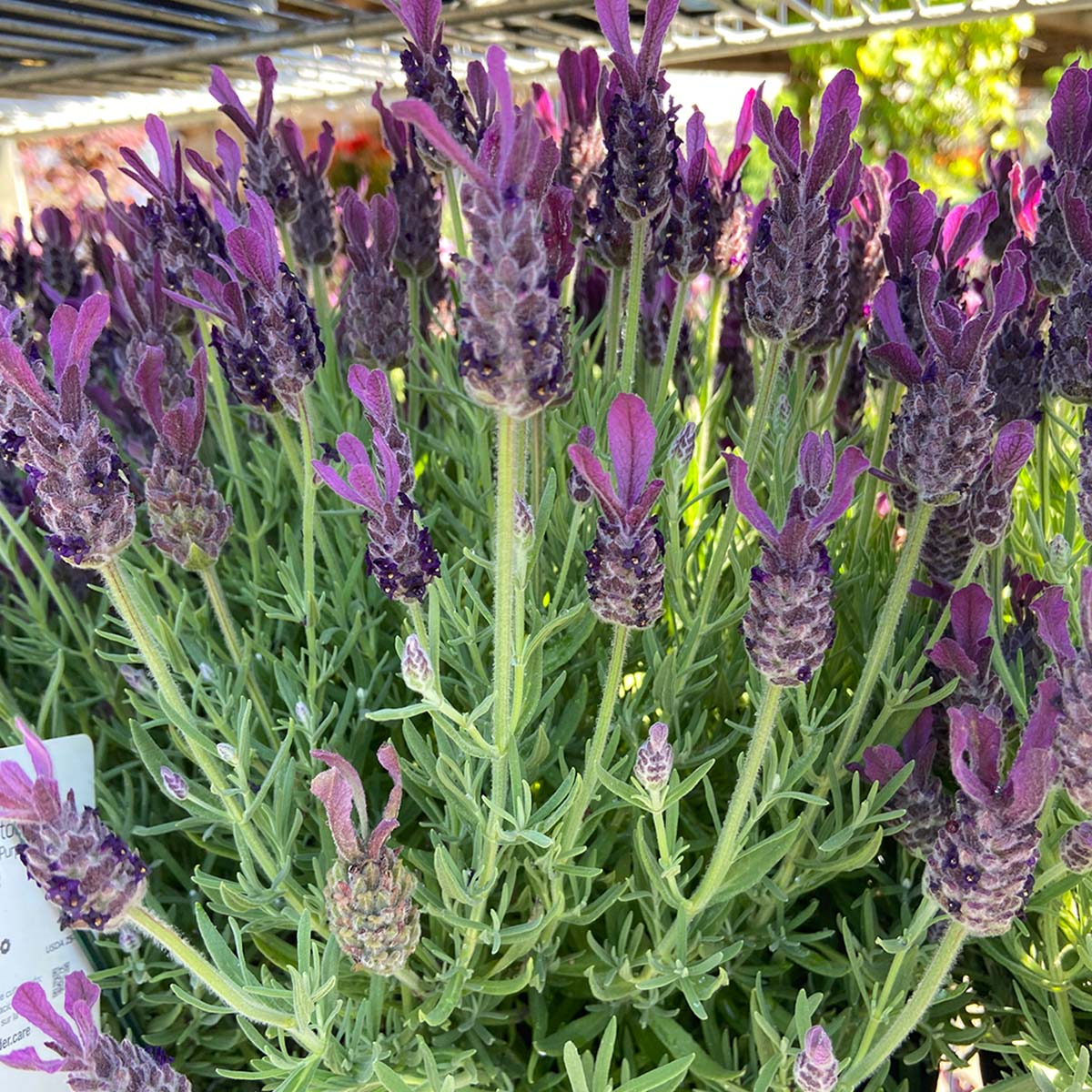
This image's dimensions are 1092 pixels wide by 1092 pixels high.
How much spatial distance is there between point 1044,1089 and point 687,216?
59 cm

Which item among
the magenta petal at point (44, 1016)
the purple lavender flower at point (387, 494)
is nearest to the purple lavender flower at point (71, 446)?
the purple lavender flower at point (387, 494)

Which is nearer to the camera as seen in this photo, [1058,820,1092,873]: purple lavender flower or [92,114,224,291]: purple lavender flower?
[1058,820,1092,873]: purple lavender flower

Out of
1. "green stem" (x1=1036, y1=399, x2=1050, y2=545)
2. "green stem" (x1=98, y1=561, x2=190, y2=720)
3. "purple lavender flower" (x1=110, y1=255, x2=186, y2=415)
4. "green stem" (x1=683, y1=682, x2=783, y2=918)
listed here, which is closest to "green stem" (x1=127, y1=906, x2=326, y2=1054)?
"green stem" (x1=98, y1=561, x2=190, y2=720)

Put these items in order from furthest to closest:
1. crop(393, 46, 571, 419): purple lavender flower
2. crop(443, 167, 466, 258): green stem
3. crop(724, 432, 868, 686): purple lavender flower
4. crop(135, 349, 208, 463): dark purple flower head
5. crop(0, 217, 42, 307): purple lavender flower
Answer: crop(0, 217, 42, 307): purple lavender flower
crop(443, 167, 466, 258): green stem
crop(135, 349, 208, 463): dark purple flower head
crop(724, 432, 868, 686): purple lavender flower
crop(393, 46, 571, 419): purple lavender flower

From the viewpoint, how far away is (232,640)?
0.69m

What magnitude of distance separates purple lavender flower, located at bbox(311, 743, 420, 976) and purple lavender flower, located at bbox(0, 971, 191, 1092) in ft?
0.40

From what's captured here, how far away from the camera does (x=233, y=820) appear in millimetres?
603

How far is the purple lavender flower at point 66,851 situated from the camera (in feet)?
1.58

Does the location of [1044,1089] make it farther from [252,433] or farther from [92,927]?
[252,433]

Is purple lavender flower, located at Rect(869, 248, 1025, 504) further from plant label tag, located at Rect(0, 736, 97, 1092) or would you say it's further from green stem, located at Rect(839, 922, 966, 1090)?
plant label tag, located at Rect(0, 736, 97, 1092)

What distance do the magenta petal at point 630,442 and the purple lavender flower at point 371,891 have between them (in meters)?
0.17

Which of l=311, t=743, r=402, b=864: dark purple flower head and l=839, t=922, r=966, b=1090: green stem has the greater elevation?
A: l=311, t=743, r=402, b=864: dark purple flower head

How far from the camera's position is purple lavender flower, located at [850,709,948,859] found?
64 cm

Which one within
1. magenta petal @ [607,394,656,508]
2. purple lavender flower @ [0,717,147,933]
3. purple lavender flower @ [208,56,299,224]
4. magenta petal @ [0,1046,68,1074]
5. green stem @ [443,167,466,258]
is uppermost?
purple lavender flower @ [208,56,299,224]
